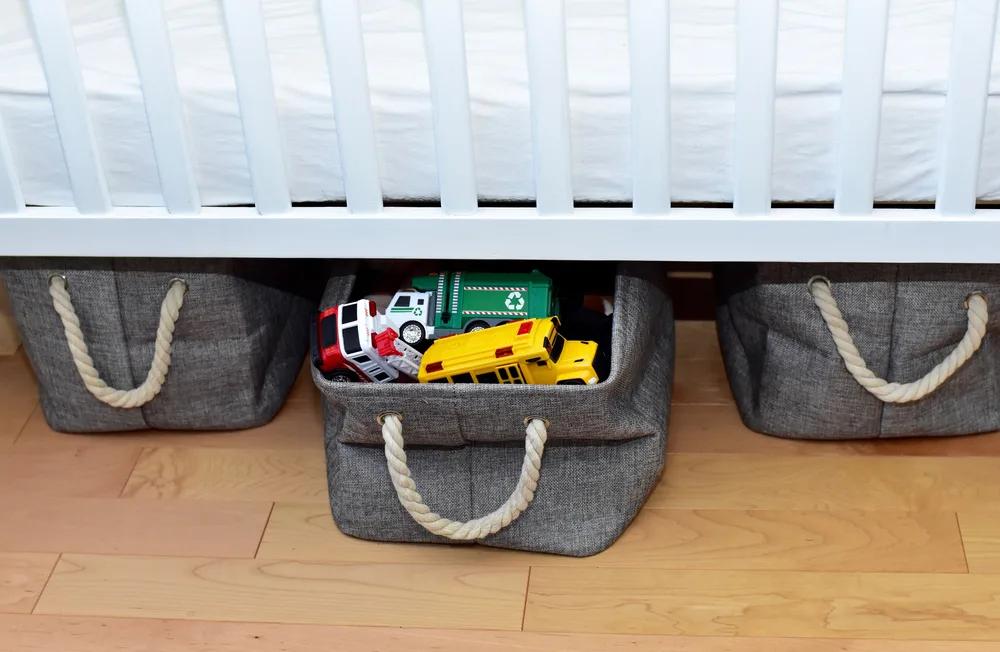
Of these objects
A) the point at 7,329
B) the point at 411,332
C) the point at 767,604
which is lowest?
the point at 767,604

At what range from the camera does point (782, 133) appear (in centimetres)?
99

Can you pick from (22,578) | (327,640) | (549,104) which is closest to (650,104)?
(549,104)

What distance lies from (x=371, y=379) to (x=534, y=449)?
189mm

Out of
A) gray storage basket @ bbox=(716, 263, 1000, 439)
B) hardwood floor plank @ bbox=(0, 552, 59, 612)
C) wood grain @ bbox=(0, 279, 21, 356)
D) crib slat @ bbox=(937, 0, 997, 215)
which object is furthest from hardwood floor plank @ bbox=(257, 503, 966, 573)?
wood grain @ bbox=(0, 279, 21, 356)

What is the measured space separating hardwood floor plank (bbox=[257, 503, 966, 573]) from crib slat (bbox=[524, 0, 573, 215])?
1.19 feet

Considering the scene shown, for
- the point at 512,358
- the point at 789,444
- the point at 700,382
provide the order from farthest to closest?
1. the point at 700,382
2. the point at 789,444
3. the point at 512,358

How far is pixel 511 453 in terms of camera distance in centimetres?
115

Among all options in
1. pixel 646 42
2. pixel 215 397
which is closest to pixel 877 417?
pixel 646 42

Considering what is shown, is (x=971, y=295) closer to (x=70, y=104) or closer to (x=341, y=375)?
(x=341, y=375)

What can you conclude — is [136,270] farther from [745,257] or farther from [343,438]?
[745,257]

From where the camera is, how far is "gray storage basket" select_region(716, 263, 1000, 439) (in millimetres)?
1147

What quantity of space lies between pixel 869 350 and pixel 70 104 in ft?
2.67

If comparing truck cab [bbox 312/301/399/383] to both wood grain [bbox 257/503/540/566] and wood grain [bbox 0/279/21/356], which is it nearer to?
wood grain [bbox 257/503/540/566]

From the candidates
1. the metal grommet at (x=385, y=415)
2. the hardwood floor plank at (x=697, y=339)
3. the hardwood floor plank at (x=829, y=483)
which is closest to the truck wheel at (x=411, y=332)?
the metal grommet at (x=385, y=415)
